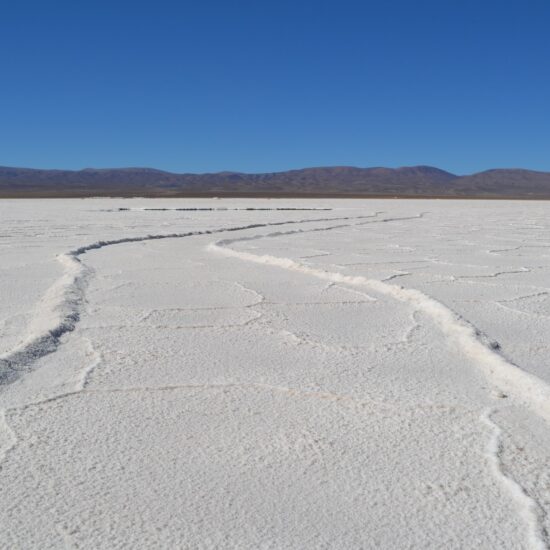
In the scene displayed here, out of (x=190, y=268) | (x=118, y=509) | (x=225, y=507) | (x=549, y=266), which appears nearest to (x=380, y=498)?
(x=225, y=507)

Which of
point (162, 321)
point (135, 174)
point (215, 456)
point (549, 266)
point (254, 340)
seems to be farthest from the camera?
point (135, 174)

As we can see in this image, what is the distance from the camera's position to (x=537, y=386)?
1.96 m

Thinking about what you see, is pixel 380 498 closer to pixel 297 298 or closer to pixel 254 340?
pixel 254 340

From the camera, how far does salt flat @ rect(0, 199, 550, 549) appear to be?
1.26 m

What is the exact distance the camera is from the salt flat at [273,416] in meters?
1.26

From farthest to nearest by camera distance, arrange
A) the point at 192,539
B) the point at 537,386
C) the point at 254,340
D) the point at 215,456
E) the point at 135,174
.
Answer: the point at 135,174
the point at 254,340
the point at 537,386
the point at 215,456
the point at 192,539

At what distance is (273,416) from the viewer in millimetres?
1777

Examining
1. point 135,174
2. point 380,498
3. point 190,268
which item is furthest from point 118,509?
point 135,174

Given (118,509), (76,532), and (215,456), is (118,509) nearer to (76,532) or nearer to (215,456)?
(76,532)

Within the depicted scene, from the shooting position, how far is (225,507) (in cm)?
131

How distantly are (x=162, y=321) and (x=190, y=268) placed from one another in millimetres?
1767

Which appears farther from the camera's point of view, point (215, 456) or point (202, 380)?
point (202, 380)

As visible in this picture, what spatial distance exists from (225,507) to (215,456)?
0.23 m

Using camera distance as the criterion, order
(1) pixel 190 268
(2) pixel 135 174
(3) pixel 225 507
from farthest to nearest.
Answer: (2) pixel 135 174, (1) pixel 190 268, (3) pixel 225 507
